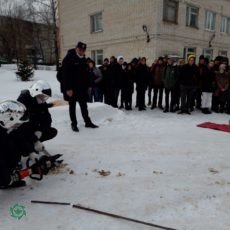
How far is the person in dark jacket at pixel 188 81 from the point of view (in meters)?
7.61

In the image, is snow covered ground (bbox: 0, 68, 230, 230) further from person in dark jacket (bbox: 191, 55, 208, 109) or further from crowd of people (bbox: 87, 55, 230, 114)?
person in dark jacket (bbox: 191, 55, 208, 109)

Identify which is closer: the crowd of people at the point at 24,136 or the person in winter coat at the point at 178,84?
the crowd of people at the point at 24,136

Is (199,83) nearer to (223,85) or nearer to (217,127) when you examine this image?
(223,85)

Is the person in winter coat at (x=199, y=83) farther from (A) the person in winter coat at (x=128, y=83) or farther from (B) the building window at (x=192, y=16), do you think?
(B) the building window at (x=192, y=16)

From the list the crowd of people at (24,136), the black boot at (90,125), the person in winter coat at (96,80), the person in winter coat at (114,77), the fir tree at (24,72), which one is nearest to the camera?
the crowd of people at (24,136)

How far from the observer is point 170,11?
1514 cm

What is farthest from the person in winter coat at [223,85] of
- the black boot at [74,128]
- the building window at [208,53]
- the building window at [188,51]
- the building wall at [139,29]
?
the building window at [208,53]

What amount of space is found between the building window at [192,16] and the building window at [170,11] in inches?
45.0

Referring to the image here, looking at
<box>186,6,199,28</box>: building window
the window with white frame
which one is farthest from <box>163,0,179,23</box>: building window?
the window with white frame

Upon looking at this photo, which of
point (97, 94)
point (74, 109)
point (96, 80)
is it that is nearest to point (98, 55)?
point (97, 94)

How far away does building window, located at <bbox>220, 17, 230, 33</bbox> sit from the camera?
752 inches

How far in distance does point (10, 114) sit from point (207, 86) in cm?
666

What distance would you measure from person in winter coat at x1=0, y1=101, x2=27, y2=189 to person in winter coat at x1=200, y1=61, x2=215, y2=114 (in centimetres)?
640

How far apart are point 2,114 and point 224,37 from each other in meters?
19.7
